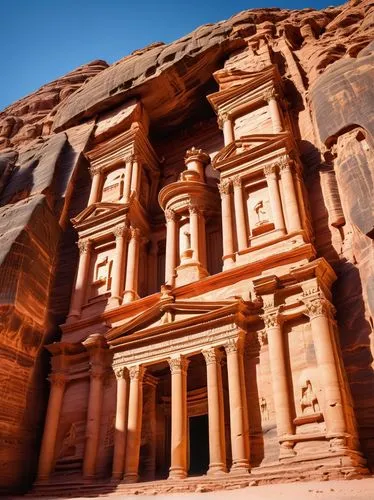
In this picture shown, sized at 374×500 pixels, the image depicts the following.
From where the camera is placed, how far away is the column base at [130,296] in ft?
53.0

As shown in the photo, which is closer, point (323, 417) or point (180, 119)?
point (323, 417)

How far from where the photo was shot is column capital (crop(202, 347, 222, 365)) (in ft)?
40.2

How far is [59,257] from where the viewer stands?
1953cm

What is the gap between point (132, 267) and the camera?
56.3ft

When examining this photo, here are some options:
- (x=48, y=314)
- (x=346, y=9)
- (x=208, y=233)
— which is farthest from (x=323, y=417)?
(x=346, y=9)

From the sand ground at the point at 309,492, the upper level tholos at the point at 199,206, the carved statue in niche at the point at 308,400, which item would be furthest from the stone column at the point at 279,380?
the upper level tholos at the point at 199,206

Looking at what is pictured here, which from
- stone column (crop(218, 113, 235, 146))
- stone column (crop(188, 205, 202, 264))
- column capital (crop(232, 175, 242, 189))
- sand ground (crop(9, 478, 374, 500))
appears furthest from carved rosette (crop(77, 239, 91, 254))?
sand ground (crop(9, 478, 374, 500))

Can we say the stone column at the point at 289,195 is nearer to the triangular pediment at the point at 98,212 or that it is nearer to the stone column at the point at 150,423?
the stone column at the point at 150,423

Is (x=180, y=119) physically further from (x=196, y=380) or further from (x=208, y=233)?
(x=196, y=380)

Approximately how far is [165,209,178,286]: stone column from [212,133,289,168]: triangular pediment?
105 inches

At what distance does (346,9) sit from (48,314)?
20464 millimetres

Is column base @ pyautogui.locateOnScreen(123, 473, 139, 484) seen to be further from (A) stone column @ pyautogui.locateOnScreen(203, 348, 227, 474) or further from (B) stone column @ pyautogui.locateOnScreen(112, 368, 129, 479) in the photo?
(A) stone column @ pyautogui.locateOnScreen(203, 348, 227, 474)

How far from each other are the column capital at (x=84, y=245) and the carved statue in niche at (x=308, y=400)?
35.9 ft

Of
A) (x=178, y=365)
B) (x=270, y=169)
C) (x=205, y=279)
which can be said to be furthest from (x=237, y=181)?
(x=178, y=365)
